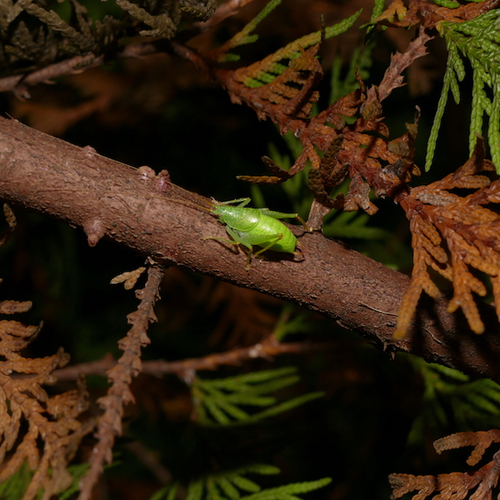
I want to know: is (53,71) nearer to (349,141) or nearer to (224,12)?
(224,12)

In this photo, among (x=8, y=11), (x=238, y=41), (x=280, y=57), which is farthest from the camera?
(x=238, y=41)

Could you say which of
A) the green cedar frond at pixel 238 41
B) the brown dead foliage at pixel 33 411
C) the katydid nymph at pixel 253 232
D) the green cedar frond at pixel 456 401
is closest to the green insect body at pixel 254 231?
the katydid nymph at pixel 253 232

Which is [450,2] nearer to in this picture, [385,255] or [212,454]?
[385,255]

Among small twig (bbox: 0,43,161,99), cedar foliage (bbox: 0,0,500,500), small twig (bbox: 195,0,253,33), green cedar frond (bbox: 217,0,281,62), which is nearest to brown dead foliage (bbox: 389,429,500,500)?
cedar foliage (bbox: 0,0,500,500)

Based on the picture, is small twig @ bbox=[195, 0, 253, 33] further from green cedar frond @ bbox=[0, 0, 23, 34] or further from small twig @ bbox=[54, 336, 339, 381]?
small twig @ bbox=[54, 336, 339, 381]

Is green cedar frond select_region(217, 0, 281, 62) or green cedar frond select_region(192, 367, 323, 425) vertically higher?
green cedar frond select_region(217, 0, 281, 62)

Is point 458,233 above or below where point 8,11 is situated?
below

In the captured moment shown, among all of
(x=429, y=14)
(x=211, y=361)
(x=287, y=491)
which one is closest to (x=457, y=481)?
(x=287, y=491)

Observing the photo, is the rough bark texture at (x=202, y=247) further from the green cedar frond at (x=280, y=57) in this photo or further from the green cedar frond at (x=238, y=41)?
the green cedar frond at (x=238, y=41)
